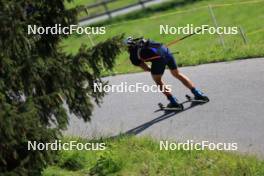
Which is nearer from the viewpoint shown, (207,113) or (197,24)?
(207,113)

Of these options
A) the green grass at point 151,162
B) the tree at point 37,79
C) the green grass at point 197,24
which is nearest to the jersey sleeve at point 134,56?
the green grass at point 151,162

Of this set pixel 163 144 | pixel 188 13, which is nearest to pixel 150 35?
pixel 188 13

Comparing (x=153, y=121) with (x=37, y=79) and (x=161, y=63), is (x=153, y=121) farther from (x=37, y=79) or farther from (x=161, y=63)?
(x=37, y=79)

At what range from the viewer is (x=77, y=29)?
8578 mm

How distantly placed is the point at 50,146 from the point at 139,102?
271 inches

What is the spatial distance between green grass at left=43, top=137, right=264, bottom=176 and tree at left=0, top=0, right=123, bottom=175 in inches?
41.2

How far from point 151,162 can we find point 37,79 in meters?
2.57
